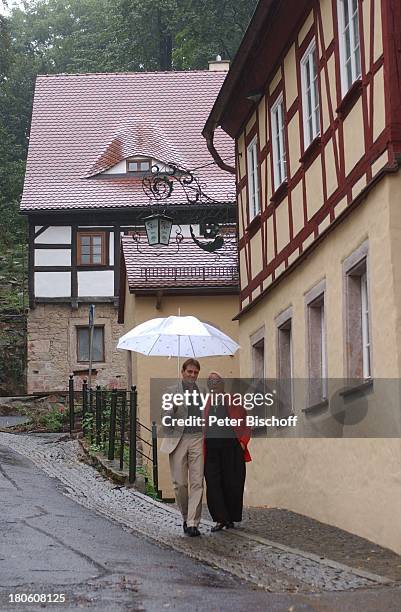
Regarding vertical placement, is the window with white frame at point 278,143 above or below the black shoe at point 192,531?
above

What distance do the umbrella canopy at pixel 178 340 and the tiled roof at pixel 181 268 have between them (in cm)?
858

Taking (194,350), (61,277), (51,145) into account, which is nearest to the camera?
(194,350)

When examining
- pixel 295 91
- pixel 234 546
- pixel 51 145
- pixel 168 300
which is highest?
pixel 51 145

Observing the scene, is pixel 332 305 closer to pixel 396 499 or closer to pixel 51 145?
pixel 396 499

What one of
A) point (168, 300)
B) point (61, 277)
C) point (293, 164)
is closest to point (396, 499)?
point (293, 164)

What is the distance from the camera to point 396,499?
11.0 meters

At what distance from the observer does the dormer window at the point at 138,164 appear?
38219 mm

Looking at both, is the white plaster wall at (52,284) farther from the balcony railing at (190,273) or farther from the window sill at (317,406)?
the window sill at (317,406)

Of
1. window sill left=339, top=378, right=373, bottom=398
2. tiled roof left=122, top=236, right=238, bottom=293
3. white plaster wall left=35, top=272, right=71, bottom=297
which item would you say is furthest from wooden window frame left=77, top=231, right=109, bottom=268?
window sill left=339, top=378, right=373, bottom=398

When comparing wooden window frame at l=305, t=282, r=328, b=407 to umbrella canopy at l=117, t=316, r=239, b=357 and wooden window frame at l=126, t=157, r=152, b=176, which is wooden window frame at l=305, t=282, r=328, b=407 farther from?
wooden window frame at l=126, t=157, r=152, b=176

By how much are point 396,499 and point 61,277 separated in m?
26.3

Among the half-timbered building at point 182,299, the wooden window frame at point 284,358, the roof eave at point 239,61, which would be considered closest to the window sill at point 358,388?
the wooden window frame at point 284,358

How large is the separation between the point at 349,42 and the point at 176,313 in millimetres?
12197

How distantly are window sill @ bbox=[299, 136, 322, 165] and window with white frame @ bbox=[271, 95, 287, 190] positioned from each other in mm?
1482
